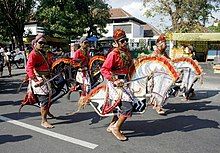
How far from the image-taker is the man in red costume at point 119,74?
555 centimetres

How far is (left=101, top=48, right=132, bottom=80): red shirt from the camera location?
5.57 m

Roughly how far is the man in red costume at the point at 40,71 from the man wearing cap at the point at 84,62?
1.85 metres

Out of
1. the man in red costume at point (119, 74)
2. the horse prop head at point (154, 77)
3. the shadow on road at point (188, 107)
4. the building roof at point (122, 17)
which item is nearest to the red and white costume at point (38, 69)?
the man in red costume at point (119, 74)

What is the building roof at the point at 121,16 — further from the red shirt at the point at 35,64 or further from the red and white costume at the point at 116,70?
the red and white costume at the point at 116,70

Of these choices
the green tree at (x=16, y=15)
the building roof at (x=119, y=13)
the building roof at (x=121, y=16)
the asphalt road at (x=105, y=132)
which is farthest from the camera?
the building roof at (x=119, y=13)

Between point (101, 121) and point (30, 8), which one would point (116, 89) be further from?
point (30, 8)

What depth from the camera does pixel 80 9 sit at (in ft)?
107

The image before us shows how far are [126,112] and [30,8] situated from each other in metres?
25.2

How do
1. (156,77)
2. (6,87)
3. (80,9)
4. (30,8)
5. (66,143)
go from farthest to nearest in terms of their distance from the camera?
1. (80,9)
2. (30,8)
3. (6,87)
4. (156,77)
5. (66,143)

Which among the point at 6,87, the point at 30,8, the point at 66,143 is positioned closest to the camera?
the point at 66,143

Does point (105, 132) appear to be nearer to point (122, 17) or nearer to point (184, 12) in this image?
point (184, 12)

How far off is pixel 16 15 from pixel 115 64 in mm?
24097

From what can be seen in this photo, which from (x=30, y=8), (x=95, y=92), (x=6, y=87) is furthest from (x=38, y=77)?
(x=30, y=8)

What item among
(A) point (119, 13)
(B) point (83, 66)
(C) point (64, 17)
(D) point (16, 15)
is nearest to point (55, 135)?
(B) point (83, 66)
